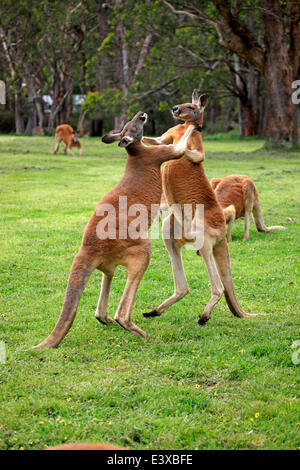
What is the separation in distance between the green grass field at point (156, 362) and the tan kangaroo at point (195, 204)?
26cm

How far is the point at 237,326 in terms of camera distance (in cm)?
499

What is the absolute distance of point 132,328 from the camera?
457 centimetres

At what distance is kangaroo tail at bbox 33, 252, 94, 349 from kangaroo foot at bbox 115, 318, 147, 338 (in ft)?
1.31

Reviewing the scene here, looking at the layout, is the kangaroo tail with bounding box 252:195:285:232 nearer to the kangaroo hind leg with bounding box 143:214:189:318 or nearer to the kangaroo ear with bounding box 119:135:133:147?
the kangaroo hind leg with bounding box 143:214:189:318

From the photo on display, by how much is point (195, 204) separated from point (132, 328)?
1160 millimetres

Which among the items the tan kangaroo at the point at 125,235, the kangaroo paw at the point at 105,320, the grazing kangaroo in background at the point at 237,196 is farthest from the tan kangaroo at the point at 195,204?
the grazing kangaroo in background at the point at 237,196

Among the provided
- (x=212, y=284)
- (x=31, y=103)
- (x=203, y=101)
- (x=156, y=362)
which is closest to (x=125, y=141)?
(x=203, y=101)

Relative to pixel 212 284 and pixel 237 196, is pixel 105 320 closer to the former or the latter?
pixel 212 284

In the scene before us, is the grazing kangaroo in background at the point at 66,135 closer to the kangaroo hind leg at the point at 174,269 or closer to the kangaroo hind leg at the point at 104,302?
the kangaroo hind leg at the point at 174,269

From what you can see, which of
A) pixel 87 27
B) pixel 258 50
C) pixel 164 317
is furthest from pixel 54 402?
pixel 87 27

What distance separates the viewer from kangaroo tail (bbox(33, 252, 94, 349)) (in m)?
4.21

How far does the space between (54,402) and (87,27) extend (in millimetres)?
32996

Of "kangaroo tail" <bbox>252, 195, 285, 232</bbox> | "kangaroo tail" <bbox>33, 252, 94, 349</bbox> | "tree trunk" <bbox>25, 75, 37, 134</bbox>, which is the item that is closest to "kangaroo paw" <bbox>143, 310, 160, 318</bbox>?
"kangaroo tail" <bbox>33, 252, 94, 349</bbox>
